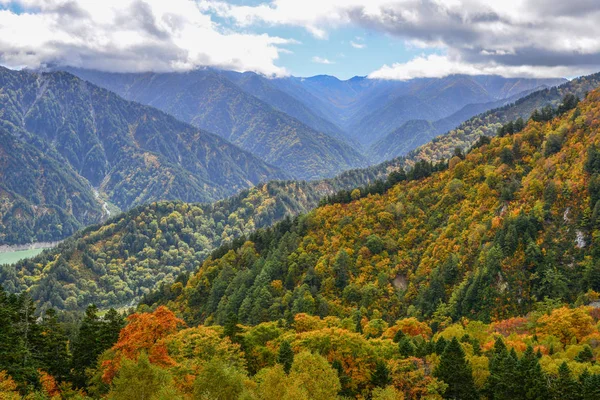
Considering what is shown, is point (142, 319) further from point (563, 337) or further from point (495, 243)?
point (495, 243)

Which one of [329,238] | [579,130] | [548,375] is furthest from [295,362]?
[579,130]

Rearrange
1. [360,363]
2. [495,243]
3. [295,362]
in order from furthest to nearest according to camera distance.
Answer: [495,243] < [360,363] < [295,362]

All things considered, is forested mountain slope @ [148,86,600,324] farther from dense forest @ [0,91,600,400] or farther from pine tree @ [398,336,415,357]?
pine tree @ [398,336,415,357]

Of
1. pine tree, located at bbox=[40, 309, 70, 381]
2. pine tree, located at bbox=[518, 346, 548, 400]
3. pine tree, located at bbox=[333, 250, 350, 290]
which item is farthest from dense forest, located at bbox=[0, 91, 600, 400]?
pine tree, located at bbox=[333, 250, 350, 290]

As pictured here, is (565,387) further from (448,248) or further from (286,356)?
(448,248)

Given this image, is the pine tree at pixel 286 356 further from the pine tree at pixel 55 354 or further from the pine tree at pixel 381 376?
the pine tree at pixel 55 354

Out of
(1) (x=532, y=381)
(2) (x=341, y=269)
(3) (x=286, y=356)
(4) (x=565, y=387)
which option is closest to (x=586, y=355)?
(4) (x=565, y=387)
